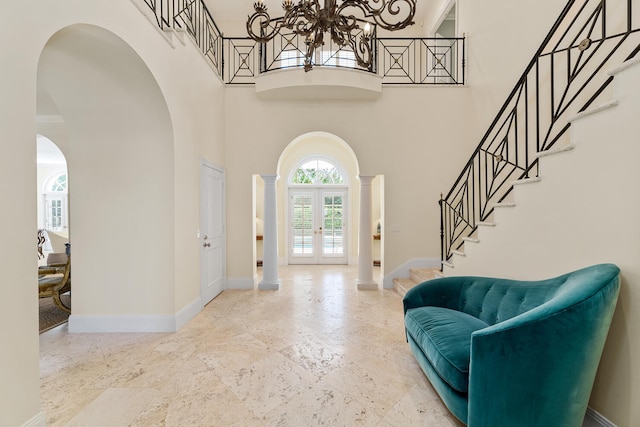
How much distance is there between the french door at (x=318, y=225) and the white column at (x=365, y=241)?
2539 millimetres

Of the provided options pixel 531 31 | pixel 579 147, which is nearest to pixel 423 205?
pixel 531 31

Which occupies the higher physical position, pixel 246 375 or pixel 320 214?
pixel 320 214

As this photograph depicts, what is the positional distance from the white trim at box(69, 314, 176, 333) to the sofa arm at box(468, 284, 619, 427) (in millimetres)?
3297

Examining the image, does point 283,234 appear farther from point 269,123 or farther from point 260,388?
point 260,388

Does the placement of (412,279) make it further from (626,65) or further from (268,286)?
(626,65)

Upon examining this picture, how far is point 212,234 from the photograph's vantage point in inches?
191

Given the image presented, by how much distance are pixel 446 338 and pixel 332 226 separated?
610cm

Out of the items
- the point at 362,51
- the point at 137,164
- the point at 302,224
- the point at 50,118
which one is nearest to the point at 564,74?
the point at 362,51

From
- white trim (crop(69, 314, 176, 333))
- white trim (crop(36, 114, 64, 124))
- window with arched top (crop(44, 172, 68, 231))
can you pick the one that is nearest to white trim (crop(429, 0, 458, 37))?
white trim (crop(69, 314, 176, 333))

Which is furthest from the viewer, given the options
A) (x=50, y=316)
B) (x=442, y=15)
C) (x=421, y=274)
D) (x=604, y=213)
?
(x=442, y=15)

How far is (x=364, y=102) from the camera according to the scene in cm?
549

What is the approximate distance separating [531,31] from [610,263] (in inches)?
136

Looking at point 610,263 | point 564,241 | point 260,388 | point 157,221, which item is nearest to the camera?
point 610,263

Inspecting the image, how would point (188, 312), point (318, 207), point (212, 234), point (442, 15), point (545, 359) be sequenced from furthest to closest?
point (318, 207)
point (442, 15)
point (212, 234)
point (188, 312)
point (545, 359)
